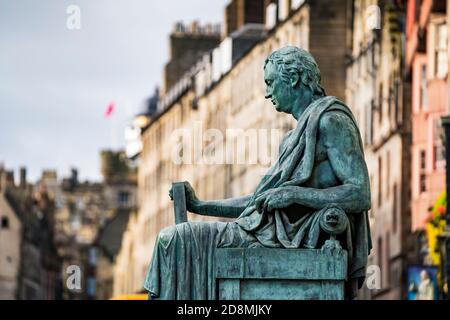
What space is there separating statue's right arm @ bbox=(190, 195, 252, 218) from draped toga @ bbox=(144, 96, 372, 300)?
74 cm

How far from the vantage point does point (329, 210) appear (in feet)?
62.0

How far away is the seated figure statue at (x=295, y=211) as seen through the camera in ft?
62.4

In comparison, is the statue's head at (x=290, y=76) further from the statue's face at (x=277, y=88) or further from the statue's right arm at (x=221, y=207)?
the statue's right arm at (x=221, y=207)

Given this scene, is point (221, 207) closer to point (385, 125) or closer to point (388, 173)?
point (388, 173)

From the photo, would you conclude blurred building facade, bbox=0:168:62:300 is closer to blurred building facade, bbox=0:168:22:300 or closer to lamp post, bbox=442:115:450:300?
blurred building facade, bbox=0:168:22:300

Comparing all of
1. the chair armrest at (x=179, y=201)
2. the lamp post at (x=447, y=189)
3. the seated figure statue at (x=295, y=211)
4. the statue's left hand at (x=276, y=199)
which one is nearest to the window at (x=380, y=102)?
the lamp post at (x=447, y=189)

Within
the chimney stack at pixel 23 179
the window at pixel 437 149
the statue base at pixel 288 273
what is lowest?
the statue base at pixel 288 273

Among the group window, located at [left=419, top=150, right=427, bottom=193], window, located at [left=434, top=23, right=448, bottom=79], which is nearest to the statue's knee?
window, located at [left=434, top=23, right=448, bottom=79]

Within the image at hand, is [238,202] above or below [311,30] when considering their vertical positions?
below

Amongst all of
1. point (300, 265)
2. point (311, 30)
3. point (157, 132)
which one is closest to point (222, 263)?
point (300, 265)

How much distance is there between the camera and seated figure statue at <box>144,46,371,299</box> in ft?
62.4

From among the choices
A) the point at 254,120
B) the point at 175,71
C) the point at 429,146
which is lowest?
the point at 429,146

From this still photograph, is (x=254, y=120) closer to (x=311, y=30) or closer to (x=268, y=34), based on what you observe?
(x=268, y=34)
